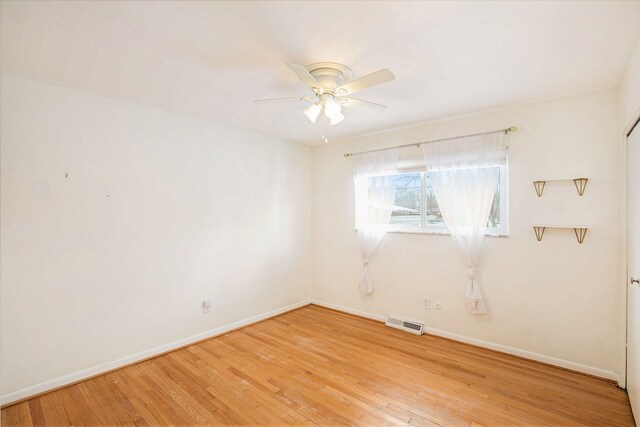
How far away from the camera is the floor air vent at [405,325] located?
11.9ft

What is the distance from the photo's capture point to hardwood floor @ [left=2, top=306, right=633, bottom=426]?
2150mm

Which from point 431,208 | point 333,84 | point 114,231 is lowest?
point 114,231

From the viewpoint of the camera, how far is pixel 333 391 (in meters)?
2.46

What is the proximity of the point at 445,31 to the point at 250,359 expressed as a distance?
310 cm

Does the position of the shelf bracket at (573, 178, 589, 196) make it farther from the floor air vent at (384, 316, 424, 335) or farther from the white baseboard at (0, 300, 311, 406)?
the white baseboard at (0, 300, 311, 406)

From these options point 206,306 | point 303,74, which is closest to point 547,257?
point 303,74

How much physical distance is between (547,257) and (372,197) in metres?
1.96

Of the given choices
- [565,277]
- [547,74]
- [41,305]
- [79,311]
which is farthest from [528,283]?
[41,305]

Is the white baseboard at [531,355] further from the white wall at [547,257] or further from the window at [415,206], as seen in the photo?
the window at [415,206]

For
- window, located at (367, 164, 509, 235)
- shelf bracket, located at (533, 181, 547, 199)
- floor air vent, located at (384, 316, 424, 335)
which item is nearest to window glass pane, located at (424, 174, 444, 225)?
window, located at (367, 164, 509, 235)

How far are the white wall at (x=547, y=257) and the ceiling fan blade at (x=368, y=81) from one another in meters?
1.78

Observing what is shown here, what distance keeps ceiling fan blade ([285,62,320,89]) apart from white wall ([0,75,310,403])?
6.13 ft

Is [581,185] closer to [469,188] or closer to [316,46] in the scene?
[469,188]

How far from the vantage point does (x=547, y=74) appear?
7.70ft
